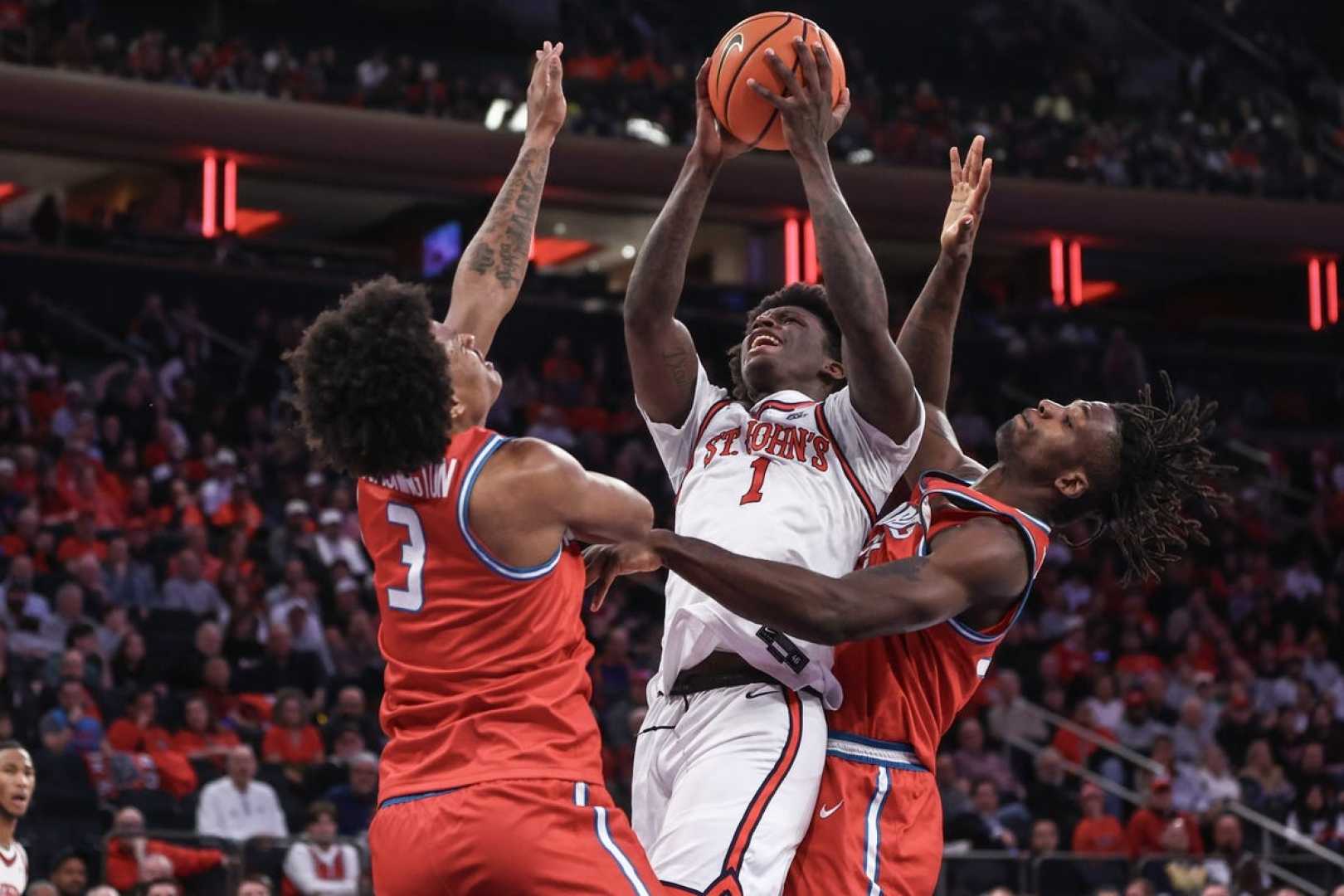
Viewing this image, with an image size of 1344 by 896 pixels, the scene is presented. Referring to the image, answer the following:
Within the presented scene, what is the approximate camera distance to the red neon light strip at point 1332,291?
24.1 meters

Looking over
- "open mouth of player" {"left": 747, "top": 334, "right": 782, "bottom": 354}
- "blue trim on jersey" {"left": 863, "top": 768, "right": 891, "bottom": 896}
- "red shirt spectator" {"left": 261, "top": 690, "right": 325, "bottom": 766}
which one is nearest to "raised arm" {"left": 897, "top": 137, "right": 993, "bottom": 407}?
"open mouth of player" {"left": 747, "top": 334, "right": 782, "bottom": 354}

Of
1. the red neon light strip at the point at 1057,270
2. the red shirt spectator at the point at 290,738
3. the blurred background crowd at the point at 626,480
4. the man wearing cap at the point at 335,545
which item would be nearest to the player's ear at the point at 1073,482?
the blurred background crowd at the point at 626,480

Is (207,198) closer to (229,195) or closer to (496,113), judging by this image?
(229,195)

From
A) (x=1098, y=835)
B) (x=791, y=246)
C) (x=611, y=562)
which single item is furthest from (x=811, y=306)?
(x=791, y=246)

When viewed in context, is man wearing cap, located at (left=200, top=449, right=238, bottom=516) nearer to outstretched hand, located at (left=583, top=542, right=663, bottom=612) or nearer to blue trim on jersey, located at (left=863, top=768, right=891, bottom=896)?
blue trim on jersey, located at (left=863, top=768, right=891, bottom=896)

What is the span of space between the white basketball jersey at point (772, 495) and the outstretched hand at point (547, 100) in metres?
0.76

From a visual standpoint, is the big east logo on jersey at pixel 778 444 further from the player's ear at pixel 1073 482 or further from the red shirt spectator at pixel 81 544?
the red shirt spectator at pixel 81 544

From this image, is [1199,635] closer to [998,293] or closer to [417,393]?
[998,293]

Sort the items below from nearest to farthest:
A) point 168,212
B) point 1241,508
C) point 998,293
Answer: point 1241,508, point 168,212, point 998,293

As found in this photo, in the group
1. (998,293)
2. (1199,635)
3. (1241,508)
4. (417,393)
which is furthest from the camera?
(998,293)

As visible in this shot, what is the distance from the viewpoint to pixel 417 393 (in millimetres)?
3520

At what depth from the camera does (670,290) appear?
186 inches

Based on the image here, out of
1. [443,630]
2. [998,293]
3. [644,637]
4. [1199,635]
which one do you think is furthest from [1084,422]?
[998,293]

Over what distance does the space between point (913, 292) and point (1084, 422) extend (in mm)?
A: 22178
